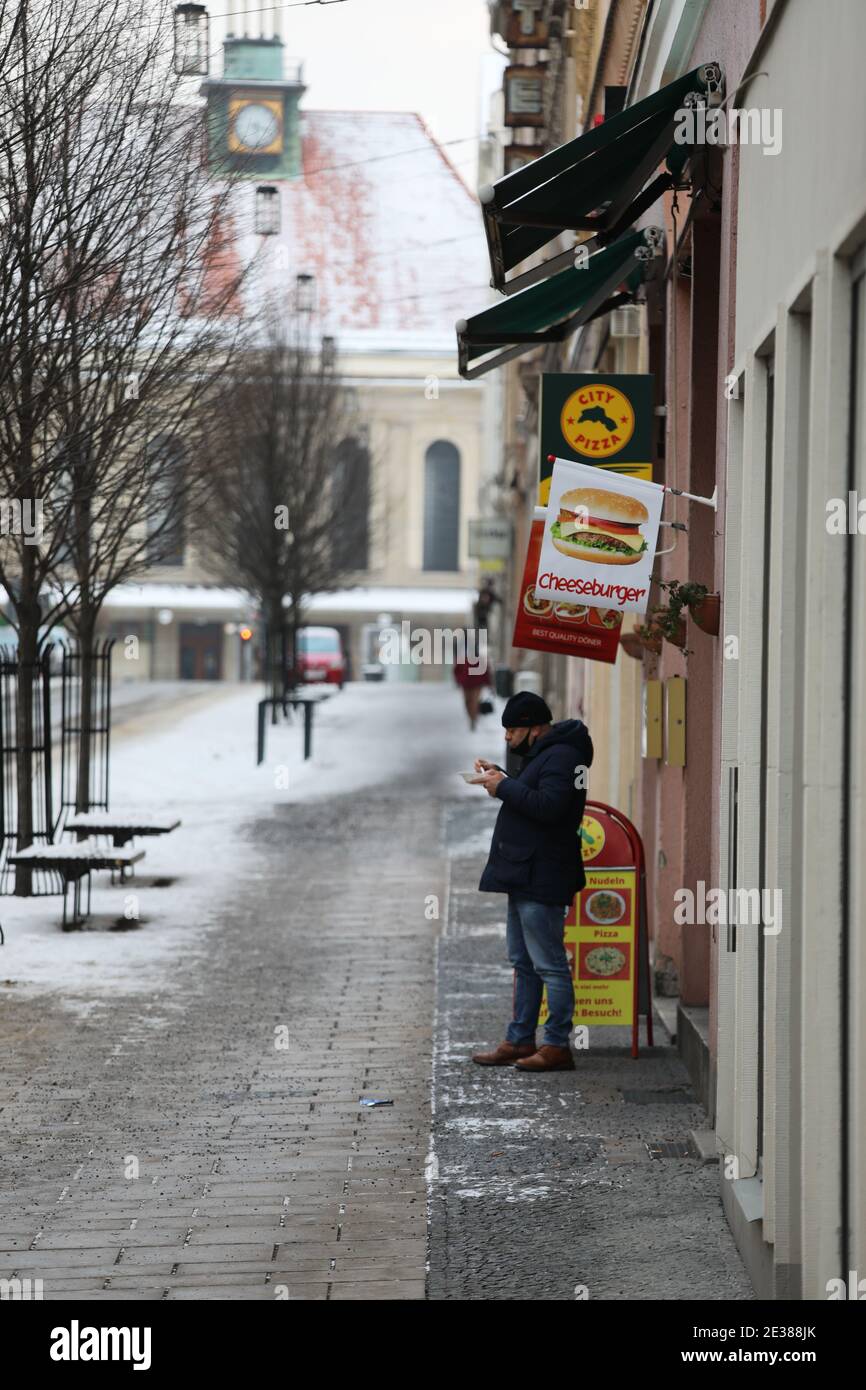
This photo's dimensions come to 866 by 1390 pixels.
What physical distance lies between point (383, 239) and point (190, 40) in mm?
70777

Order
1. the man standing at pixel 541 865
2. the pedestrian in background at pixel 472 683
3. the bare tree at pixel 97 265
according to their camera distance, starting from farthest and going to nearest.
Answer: the pedestrian in background at pixel 472 683
the bare tree at pixel 97 265
the man standing at pixel 541 865

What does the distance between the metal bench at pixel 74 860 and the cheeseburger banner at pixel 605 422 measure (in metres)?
3.78

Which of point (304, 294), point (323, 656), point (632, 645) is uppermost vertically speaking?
point (304, 294)

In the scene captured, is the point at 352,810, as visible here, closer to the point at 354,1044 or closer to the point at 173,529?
the point at 173,529

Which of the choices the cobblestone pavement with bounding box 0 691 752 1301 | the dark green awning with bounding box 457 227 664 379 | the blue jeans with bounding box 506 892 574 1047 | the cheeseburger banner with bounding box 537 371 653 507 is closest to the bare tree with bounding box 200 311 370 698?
the dark green awning with bounding box 457 227 664 379

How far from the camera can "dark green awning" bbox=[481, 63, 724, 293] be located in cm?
948

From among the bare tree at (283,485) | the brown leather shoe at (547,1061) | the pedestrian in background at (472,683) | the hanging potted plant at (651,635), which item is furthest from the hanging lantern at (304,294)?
the brown leather shoe at (547,1061)

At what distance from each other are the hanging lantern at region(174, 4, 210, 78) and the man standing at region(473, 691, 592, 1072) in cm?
551

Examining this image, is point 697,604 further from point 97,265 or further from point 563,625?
point 97,265

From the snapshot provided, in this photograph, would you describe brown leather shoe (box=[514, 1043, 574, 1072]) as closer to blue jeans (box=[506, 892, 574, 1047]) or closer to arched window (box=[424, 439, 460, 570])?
blue jeans (box=[506, 892, 574, 1047])

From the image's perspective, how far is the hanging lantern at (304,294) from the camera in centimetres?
3445

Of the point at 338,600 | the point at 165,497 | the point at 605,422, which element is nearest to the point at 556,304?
the point at 605,422

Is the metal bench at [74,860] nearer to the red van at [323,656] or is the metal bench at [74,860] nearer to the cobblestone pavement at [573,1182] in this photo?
the cobblestone pavement at [573,1182]

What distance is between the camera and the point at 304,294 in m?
36.9
